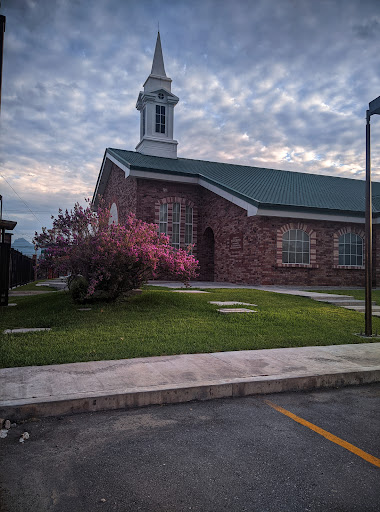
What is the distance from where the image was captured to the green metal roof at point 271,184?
63.6ft

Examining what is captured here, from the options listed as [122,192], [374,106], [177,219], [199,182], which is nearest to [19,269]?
[122,192]

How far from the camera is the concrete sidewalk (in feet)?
13.9

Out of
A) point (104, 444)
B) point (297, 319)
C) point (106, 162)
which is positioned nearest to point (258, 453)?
point (104, 444)

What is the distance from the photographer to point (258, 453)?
338 centimetres

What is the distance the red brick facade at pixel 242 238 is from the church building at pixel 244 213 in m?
0.05

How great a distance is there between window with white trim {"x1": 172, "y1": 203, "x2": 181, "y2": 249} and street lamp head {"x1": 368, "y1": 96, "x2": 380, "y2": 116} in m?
14.6

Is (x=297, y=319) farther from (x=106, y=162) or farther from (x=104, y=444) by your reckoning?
(x=106, y=162)

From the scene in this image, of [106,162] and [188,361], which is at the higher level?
[106,162]

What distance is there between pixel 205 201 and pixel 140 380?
1833 centimetres

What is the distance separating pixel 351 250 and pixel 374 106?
13.4m

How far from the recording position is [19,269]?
19641mm

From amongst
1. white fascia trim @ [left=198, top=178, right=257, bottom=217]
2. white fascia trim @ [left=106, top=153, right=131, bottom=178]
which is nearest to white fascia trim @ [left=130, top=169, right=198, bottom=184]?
white fascia trim @ [left=106, top=153, right=131, bottom=178]

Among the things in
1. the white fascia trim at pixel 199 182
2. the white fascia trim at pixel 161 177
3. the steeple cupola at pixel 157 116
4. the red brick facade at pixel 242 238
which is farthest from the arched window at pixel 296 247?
the steeple cupola at pixel 157 116

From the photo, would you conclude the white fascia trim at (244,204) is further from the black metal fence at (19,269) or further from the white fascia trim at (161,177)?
the black metal fence at (19,269)
